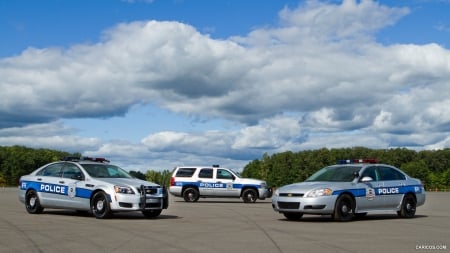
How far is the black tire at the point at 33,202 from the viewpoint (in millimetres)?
18453

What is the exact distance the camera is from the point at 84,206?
17312mm

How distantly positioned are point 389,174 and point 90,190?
27.0ft

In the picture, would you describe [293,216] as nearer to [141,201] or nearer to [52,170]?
[141,201]

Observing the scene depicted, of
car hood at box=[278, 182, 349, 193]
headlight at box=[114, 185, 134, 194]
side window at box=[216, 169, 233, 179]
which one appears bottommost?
headlight at box=[114, 185, 134, 194]

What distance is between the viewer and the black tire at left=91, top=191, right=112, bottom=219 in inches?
657

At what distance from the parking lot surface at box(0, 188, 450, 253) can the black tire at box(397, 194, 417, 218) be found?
0.71m

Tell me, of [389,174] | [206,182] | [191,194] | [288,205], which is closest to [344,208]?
[288,205]

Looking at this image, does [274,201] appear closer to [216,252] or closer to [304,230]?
[304,230]

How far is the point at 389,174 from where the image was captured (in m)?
18.0

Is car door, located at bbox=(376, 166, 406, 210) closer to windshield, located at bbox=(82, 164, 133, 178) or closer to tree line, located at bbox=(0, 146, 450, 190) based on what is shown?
windshield, located at bbox=(82, 164, 133, 178)

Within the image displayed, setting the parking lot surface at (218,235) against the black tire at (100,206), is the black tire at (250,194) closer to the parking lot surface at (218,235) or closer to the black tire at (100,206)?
the parking lot surface at (218,235)

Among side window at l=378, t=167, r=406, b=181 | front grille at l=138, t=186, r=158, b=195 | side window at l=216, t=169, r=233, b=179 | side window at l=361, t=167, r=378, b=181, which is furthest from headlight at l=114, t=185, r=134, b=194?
side window at l=216, t=169, r=233, b=179

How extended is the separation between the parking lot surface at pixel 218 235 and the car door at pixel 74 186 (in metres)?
0.41

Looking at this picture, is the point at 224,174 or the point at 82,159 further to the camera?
the point at 224,174
